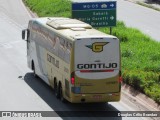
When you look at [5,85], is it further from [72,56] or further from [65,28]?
[72,56]

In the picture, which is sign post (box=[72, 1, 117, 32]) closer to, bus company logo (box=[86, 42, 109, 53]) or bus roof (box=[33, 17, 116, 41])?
bus roof (box=[33, 17, 116, 41])

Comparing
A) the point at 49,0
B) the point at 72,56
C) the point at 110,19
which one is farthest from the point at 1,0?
the point at 72,56

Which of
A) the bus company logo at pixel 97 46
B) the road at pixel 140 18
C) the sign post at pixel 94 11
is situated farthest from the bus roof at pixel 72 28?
the road at pixel 140 18

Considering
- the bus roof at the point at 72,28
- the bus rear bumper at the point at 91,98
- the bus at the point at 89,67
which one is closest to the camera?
the bus at the point at 89,67

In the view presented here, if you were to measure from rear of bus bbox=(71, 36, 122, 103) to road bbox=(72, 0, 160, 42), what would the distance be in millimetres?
20471

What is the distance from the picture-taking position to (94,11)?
104 ft

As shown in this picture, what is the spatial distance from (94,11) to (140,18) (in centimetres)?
2123

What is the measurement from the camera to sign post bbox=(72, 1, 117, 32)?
31.6 metres

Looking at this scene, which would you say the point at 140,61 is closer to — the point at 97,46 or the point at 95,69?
the point at 95,69

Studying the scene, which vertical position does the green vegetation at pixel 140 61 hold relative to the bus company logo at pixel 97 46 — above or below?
below

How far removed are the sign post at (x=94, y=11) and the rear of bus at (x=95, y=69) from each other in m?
11.3

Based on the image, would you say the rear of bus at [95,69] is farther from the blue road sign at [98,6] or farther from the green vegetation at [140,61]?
the blue road sign at [98,6]

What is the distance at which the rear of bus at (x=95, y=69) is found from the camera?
66.7 ft

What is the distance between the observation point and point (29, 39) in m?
27.9
